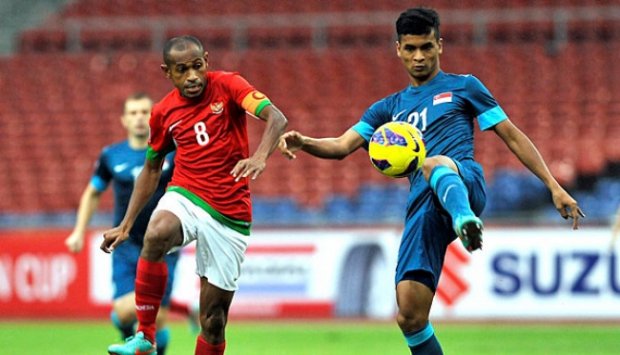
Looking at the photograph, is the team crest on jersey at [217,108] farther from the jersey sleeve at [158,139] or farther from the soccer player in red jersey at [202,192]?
the jersey sleeve at [158,139]

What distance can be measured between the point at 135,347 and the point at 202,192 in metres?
1.07

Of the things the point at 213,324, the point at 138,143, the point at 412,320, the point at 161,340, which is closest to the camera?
the point at 412,320

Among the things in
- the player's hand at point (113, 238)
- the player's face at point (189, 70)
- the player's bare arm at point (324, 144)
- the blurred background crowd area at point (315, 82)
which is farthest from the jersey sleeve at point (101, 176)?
the blurred background crowd area at point (315, 82)

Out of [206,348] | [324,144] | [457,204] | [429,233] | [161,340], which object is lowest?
[161,340]

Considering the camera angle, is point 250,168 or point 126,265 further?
point 126,265

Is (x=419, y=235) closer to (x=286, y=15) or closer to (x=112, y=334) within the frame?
(x=112, y=334)

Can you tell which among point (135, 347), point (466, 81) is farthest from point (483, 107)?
point (135, 347)

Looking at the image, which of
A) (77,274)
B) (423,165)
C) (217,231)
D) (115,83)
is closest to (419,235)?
(423,165)

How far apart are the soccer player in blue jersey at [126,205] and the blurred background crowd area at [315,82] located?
785cm

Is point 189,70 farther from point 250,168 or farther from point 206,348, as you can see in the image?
point 206,348

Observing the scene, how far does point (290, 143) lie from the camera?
24.3 ft

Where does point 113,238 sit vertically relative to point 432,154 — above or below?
below

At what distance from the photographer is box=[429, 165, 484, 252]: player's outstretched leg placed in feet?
20.9

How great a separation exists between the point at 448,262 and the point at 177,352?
4528mm
